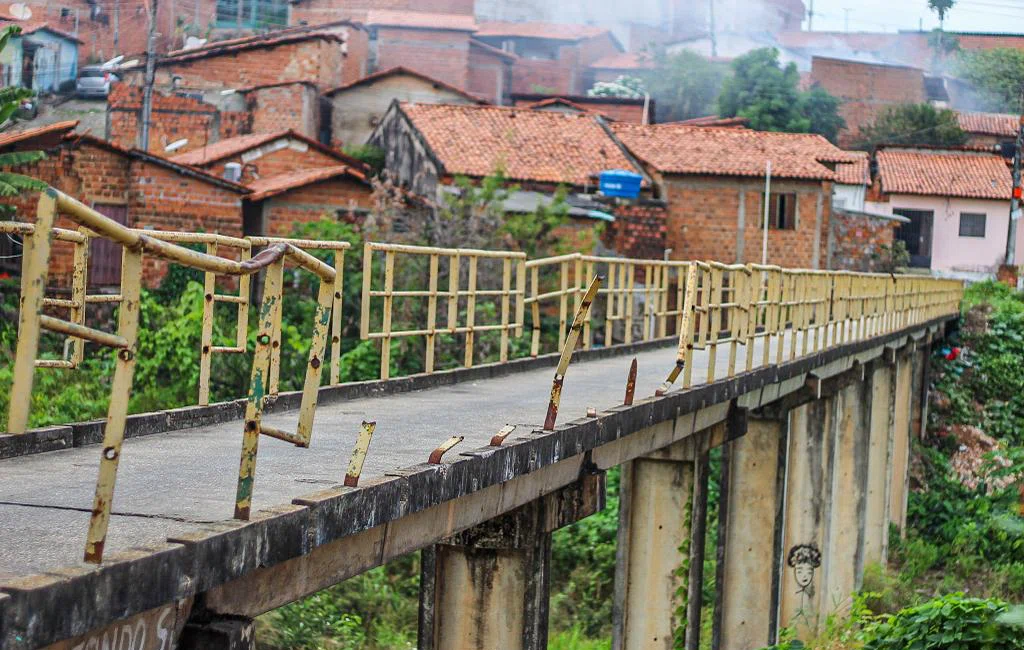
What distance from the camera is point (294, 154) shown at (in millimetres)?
32625

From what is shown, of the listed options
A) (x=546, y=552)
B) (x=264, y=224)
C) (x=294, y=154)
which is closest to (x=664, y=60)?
(x=294, y=154)

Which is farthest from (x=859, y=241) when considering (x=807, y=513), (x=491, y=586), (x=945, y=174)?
(x=491, y=586)

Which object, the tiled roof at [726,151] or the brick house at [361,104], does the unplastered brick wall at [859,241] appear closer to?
the tiled roof at [726,151]

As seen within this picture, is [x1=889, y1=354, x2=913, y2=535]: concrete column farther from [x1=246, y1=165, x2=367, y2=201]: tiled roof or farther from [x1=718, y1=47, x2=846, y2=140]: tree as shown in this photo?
[x1=718, y1=47, x2=846, y2=140]: tree

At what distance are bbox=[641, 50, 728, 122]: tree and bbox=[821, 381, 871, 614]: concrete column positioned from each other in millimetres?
30365

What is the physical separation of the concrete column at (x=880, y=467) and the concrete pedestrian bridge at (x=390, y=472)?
6.89 m

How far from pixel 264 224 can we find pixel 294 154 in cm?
453

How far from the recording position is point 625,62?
58.4 meters

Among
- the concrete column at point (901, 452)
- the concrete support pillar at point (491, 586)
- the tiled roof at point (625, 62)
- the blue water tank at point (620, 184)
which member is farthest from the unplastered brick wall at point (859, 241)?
the concrete support pillar at point (491, 586)

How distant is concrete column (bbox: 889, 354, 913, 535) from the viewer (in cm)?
2612

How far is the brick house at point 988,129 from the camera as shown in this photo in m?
49.4

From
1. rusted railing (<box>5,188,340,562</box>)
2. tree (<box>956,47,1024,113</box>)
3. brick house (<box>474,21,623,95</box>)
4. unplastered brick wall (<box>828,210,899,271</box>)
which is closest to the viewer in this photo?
rusted railing (<box>5,188,340,562</box>)

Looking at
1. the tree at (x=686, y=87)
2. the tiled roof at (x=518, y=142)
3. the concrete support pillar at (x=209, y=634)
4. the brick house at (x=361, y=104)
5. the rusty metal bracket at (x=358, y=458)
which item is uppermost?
the tree at (x=686, y=87)

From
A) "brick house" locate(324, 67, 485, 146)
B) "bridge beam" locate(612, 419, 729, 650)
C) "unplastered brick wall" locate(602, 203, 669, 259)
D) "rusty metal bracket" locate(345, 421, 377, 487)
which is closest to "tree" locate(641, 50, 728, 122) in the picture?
"brick house" locate(324, 67, 485, 146)
